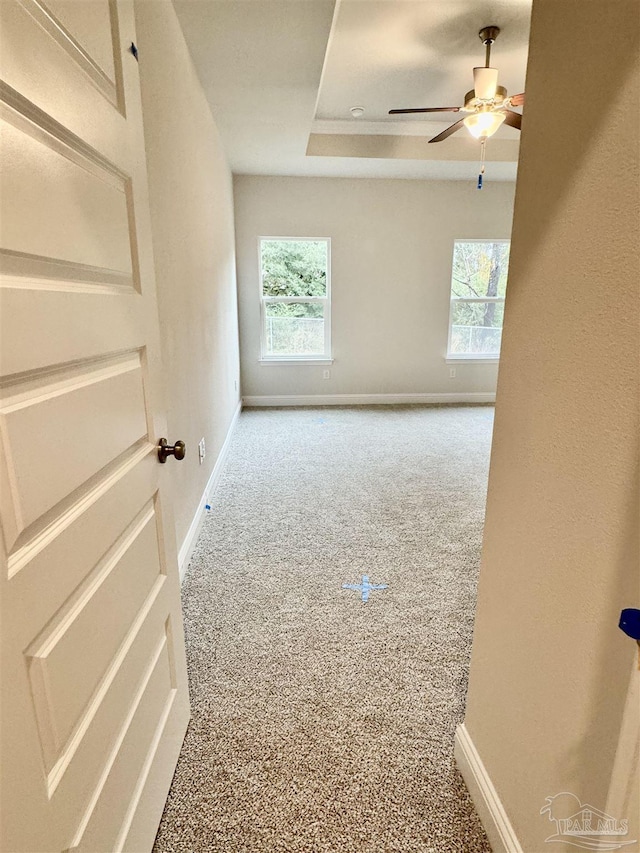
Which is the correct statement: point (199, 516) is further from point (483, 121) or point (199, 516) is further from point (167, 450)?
point (483, 121)

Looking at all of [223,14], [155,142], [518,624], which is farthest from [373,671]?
[223,14]

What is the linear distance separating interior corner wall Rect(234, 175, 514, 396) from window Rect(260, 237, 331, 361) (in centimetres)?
10

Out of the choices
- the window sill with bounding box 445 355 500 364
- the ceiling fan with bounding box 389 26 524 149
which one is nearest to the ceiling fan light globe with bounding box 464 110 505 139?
the ceiling fan with bounding box 389 26 524 149

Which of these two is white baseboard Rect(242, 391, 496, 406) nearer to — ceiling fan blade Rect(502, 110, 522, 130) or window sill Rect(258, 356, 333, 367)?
window sill Rect(258, 356, 333, 367)

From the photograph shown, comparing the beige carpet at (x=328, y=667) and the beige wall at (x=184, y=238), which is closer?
the beige carpet at (x=328, y=667)

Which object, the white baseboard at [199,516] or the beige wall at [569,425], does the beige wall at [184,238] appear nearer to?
the white baseboard at [199,516]

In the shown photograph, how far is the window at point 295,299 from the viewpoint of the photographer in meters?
5.27

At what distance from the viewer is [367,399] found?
573 cm

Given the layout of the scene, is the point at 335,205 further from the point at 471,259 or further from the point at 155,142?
the point at 155,142

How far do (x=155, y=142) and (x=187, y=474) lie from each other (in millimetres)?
1497

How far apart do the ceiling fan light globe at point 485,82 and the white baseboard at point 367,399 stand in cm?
339

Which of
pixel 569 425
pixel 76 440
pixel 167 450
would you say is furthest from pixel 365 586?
pixel 76 440

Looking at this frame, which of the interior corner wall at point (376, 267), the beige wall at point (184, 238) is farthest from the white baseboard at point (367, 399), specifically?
the beige wall at point (184, 238)

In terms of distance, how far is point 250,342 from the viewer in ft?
17.9
